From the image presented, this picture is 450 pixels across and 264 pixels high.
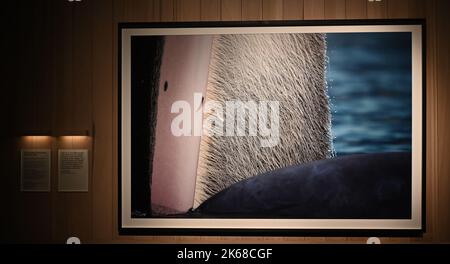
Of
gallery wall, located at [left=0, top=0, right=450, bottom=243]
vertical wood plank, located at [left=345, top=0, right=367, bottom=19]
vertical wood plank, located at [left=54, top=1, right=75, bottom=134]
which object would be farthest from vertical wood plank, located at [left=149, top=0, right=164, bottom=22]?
vertical wood plank, located at [left=345, top=0, right=367, bottom=19]

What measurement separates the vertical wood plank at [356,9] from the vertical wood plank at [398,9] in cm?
18

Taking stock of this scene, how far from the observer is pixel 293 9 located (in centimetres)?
354

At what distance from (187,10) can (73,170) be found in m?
1.45

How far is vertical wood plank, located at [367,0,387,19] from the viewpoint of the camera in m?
3.50

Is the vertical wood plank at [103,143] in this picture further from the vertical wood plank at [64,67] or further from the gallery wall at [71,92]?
the vertical wood plank at [64,67]

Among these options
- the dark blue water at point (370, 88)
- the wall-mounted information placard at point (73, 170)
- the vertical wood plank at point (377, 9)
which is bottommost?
the wall-mounted information placard at point (73, 170)

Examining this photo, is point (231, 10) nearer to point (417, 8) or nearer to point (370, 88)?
point (370, 88)

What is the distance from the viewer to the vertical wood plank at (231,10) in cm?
355

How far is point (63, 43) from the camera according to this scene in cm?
362

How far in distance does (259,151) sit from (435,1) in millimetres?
1661

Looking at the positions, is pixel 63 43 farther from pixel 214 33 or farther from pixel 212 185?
pixel 212 185

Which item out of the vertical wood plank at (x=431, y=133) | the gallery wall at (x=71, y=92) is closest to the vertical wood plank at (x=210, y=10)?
the gallery wall at (x=71, y=92)

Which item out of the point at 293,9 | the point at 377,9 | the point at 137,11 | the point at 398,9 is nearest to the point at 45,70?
the point at 137,11

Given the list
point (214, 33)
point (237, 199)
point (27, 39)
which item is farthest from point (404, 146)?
point (27, 39)
